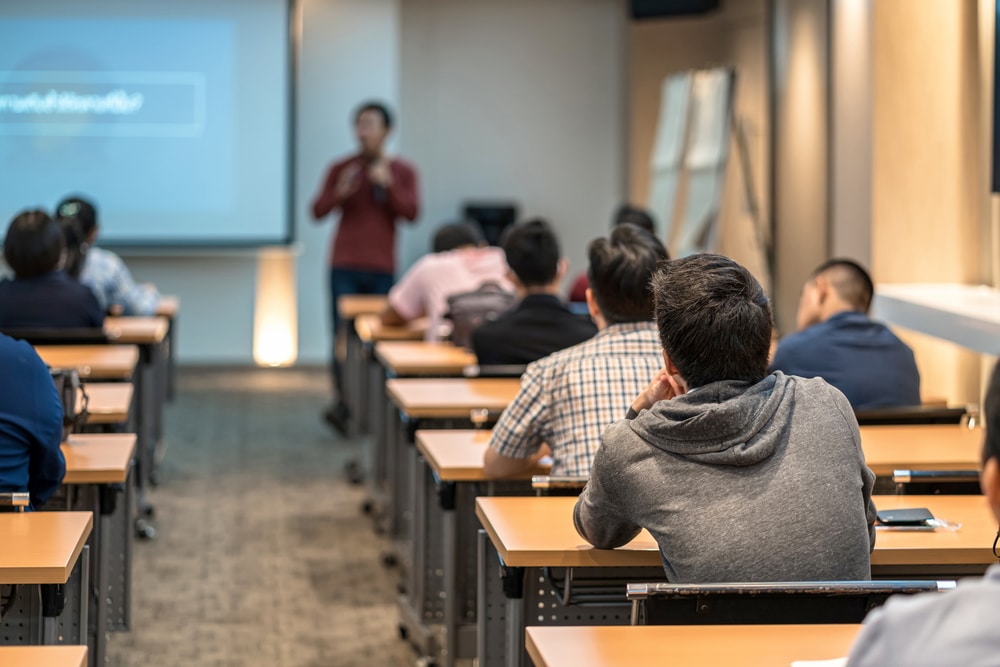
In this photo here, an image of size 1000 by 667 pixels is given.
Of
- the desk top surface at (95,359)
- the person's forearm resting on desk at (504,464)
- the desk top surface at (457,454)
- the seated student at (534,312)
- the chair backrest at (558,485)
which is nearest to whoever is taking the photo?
the chair backrest at (558,485)

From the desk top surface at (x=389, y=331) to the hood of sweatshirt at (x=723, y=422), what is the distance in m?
3.95

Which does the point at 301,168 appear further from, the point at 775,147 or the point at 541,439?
the point at 541,439

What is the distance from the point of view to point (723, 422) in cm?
211

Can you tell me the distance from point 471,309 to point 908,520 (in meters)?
2.97

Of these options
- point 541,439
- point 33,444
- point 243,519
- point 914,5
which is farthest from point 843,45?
point 33,444

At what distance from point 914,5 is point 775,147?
305cm

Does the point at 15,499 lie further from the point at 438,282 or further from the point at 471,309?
the point at 438,282

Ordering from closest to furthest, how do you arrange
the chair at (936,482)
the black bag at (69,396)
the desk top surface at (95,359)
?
1. the chair at (936,482)
2. the black bag at (69,396)
3. the desk top surface at (95,359)

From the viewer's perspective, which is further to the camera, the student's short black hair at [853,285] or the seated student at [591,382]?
the student's short black hair at [853,285]

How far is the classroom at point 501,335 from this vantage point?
2.14 meters

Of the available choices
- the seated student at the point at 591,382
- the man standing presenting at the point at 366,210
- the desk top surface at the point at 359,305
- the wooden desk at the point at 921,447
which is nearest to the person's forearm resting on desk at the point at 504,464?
the seated student at the point at 591,382

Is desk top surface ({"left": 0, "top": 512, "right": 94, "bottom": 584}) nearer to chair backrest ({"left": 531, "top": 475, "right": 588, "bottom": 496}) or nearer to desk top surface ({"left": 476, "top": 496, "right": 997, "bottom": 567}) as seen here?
desk top surface ({"left": 476, "top": 496, "right": 997, "bottom": 567})

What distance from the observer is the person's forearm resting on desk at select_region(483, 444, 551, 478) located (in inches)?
122

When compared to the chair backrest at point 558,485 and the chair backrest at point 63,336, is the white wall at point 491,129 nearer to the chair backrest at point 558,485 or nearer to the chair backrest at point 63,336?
the chair backrest at point 63,336
